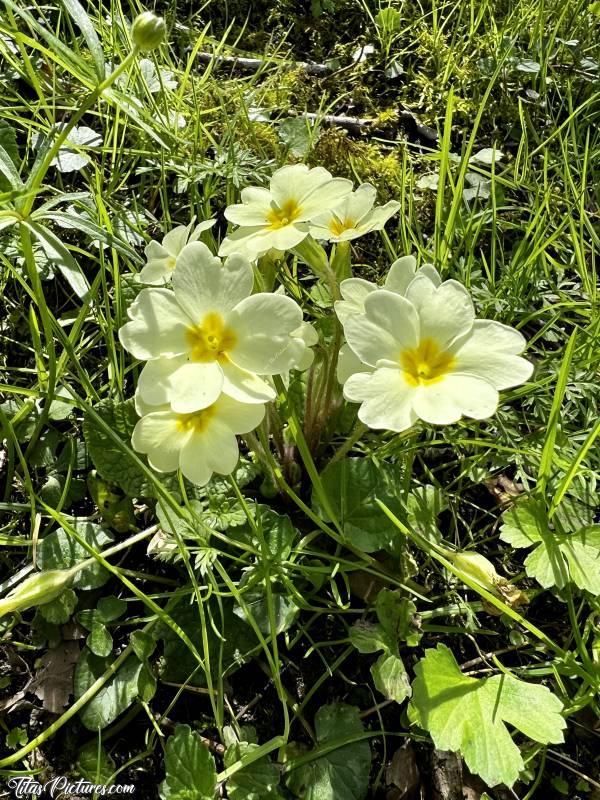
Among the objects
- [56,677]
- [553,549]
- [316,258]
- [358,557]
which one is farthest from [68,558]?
[553,549]

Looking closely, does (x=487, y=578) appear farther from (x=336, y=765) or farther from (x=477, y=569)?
(x=336, y=765)

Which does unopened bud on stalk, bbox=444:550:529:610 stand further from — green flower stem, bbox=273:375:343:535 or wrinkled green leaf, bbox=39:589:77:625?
wrinkled green leaf, bbox=39:589:77:625

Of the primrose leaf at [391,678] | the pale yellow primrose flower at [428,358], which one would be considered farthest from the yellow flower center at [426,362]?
the primrose leaf at [391,678]

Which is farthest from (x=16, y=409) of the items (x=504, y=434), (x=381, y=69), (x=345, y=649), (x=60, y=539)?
(x=381, y=69)

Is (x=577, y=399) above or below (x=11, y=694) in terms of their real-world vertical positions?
above

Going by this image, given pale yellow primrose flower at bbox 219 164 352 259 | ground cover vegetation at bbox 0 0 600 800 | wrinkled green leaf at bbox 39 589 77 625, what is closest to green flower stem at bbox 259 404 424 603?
ground cover vegetation at bbox 0 0 600 800

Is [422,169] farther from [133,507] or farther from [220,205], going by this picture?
[133,507]
